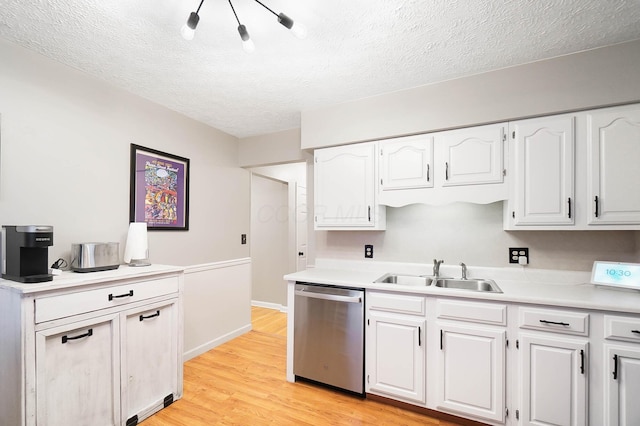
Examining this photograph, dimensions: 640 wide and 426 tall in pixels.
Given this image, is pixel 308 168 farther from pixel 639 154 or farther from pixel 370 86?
pixel 639 154

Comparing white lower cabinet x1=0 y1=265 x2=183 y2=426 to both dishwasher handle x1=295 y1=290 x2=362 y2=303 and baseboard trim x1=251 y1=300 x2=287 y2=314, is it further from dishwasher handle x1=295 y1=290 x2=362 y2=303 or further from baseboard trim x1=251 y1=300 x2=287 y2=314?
baseboard trim x1=251 y1=300 x2=287 y2=314

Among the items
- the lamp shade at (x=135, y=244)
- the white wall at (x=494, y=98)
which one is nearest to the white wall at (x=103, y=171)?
the lamp shade at (x=135, y=244)

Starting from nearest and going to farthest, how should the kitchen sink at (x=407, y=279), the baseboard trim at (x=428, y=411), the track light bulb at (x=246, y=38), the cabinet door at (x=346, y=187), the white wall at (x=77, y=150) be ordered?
the track light bulb at (x=246, y=38)
the white wall at (x=77, y=150)
the baseboard trim at (x=428, y=411)
the kitchen sink at (x=407, y=279)
the cabinet door at (x=346, y=187)

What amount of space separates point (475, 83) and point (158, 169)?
111 inches

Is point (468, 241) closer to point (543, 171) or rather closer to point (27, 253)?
point (543, 171)

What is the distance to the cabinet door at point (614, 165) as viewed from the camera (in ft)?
5.94

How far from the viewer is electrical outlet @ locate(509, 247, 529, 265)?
2264mm

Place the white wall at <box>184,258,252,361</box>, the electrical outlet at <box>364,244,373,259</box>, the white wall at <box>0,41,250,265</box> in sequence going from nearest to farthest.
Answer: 1. the white wall at <box>0,41,250,265</box>
2. the electrical outlet at <box>364,244,373,259</box>
3. the white wall at <box>184,258,252,361</box>

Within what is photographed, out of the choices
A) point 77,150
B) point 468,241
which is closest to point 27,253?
point 77,150

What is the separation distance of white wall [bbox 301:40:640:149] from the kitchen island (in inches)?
49.3

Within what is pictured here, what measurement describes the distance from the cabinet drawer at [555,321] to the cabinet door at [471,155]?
940mm

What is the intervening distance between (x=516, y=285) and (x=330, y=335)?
1.48 m

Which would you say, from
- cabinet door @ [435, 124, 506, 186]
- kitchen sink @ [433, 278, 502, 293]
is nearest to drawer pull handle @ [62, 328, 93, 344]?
kitchen sink @ [433, 278, 502, 293]

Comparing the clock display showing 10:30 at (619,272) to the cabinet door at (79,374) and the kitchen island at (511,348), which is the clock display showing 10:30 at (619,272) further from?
the cabinet door at (79,374)
